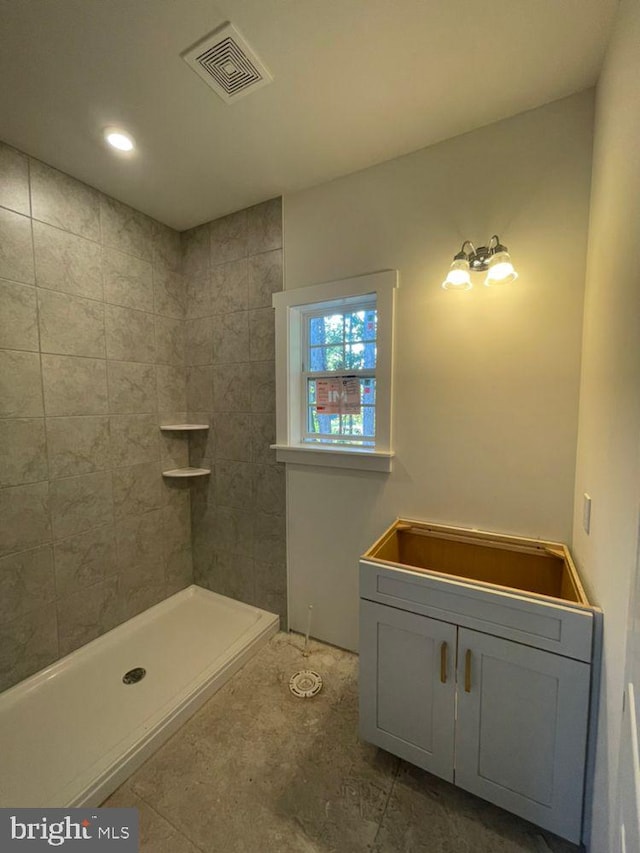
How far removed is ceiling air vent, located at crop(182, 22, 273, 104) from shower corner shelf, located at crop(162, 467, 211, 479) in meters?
2.08

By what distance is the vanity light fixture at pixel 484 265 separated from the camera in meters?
1.37

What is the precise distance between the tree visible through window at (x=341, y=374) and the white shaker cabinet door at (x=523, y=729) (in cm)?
113

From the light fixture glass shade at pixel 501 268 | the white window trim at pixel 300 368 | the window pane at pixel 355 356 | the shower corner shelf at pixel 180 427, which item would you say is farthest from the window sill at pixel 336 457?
the light fixture glass shade at pixel 501 268

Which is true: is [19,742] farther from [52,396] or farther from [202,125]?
[202,125]

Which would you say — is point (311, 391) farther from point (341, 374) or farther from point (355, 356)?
point (355, 356)

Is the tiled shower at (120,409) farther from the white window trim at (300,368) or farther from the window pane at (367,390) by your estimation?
the window pane at (367,390)

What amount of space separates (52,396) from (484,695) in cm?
244

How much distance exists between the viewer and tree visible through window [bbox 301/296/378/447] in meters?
1.96

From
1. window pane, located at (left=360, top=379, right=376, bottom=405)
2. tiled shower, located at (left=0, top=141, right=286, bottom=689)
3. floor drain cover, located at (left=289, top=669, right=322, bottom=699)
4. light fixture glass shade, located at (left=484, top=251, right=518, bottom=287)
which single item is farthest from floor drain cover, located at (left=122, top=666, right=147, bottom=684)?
light fixture glass shade, located at (left=484, top=251, right=518, bottom=287)

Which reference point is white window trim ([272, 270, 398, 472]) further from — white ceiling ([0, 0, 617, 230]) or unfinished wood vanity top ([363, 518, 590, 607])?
white ceiling ([0, 0, 617, 230])

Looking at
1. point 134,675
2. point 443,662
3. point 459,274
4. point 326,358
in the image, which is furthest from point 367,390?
point 134,675

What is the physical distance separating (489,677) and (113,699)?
5.98 ft

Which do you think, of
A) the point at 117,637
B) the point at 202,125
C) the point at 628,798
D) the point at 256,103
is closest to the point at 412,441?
the point at 628,798

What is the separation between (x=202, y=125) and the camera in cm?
152
